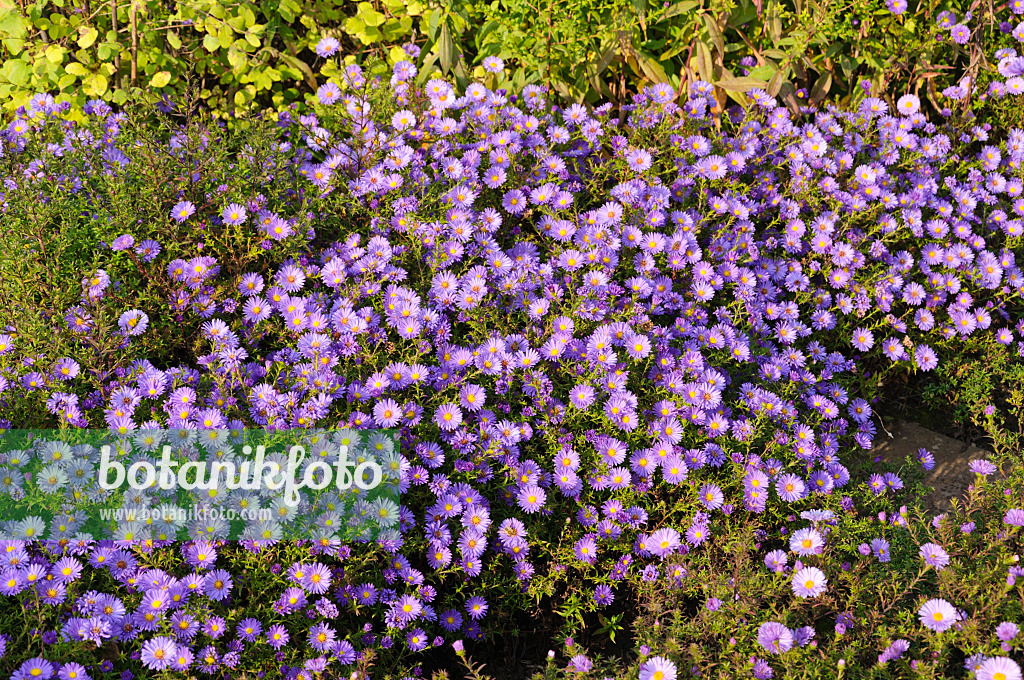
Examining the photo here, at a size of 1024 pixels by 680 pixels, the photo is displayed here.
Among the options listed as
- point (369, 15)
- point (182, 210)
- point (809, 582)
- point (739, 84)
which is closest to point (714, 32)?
point (739, 84)

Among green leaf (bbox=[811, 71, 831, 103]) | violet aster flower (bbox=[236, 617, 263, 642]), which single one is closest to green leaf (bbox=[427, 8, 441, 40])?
green leaf (bbox=[811, 71, 831, 103])

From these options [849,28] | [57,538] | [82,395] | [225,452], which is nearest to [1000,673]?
[225,452]

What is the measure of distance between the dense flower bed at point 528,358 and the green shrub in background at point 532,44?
0.72 ft

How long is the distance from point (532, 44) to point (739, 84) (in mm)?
861

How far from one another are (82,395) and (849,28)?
3.10 meters

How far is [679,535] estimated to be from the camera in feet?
7.39

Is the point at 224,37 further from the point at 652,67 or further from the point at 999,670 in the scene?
the point at 999,670

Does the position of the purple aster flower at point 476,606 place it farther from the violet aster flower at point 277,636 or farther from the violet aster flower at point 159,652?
the violet aster flower at point 159,652

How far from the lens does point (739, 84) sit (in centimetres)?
336

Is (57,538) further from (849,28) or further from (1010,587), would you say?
(849,28)

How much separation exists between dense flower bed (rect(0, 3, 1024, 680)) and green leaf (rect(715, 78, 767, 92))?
14 cm

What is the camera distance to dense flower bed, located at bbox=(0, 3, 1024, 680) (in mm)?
1892

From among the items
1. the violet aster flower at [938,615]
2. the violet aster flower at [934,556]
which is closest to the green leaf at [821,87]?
the violet aster flower at [934,556]

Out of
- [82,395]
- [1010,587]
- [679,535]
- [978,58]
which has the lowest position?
[679,535]
